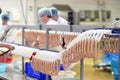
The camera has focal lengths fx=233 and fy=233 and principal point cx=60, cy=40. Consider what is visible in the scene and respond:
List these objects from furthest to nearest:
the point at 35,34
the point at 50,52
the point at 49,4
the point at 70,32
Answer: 1. the point at 49,4
2. the point at 35,34
3. the point at 70,32
4. the point at 50,52

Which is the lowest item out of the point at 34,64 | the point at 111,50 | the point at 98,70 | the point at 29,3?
the point at 98,70

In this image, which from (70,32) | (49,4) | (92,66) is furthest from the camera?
(49,4)

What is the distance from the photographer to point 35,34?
2.39m

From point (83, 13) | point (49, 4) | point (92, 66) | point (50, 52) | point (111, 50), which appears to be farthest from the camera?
point (83, 13)

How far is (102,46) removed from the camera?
1294 mm

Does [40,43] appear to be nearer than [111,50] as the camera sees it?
No

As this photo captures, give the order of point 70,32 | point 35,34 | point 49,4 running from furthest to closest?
1. point 49,4
2. point 35,34
3. point 70,32

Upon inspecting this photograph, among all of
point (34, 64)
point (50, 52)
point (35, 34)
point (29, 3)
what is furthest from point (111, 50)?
point (29, 3)

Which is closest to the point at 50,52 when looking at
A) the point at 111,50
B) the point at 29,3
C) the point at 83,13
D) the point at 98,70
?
the point at 111,50

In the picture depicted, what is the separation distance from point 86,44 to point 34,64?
0.56 meters

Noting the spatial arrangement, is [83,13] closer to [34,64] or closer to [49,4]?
[49,4]

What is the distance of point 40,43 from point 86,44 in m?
1.20

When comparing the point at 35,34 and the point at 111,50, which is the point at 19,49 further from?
the point at 111,50

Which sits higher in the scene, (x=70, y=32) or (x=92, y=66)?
(x=70, y=32)
